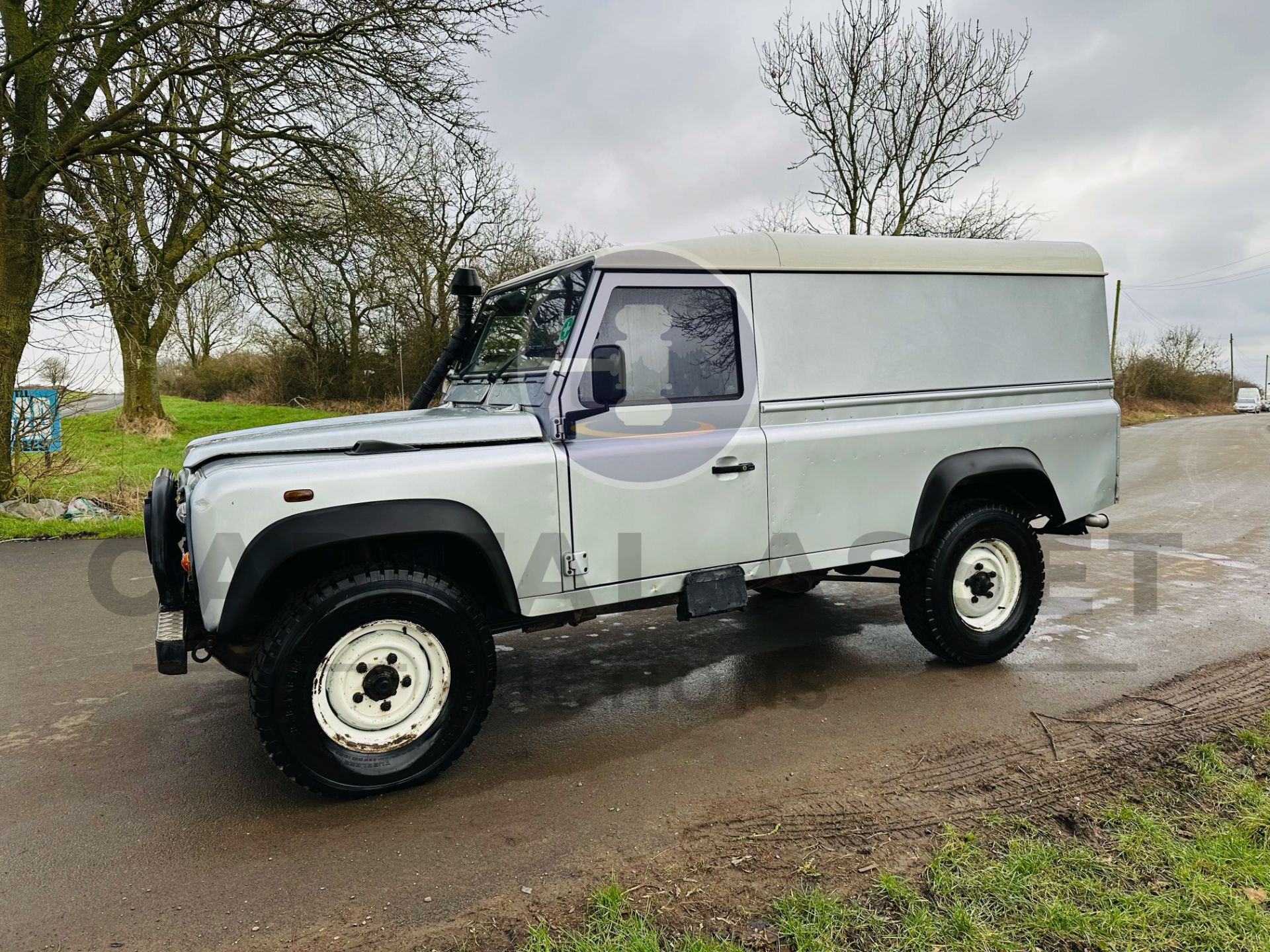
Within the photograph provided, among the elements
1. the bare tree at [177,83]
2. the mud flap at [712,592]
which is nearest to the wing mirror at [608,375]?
the mud flap at [712,592]

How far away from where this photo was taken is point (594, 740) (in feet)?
12.4

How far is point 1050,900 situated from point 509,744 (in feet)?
7.42

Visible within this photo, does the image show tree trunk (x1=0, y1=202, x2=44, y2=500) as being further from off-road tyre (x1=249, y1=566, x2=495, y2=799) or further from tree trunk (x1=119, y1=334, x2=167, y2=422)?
tree trunk (x1=119, y1=334, x2=167, y2=422)

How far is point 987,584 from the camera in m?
4.61

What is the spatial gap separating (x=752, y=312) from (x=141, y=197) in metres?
9.11

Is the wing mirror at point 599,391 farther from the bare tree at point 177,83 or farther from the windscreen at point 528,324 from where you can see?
the bare tree at point 177,83

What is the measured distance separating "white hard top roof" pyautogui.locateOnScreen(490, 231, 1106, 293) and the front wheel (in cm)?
135

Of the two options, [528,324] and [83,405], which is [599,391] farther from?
[83,405]

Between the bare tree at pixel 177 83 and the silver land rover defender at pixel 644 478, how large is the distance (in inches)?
264

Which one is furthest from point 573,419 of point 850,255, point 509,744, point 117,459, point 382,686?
point 117,459

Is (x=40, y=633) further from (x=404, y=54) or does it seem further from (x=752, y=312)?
(x=404, y=54)

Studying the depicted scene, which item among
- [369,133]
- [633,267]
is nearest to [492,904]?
[633,267]

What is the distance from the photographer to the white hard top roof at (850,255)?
12.2 ft

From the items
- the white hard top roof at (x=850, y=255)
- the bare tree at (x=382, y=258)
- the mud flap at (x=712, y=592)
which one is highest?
the bare tree at (x=382, y=258)
